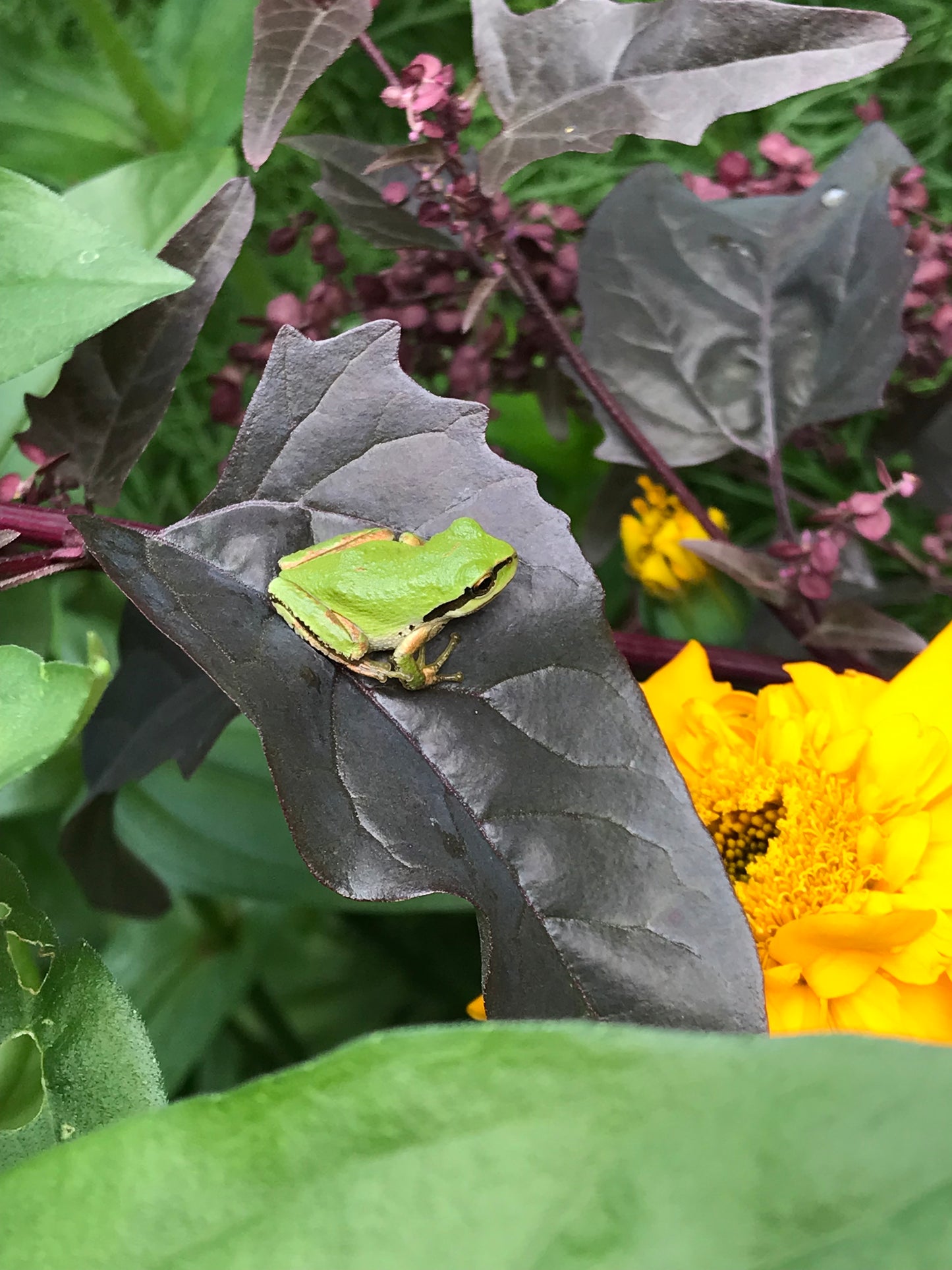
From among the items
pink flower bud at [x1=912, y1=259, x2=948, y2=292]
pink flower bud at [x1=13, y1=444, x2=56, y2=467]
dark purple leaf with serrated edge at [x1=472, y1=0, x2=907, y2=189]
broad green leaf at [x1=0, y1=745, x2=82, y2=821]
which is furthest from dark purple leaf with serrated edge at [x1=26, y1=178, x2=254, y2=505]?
pink flower bud at [x1=912, y1=259, x2=948, y2=292]

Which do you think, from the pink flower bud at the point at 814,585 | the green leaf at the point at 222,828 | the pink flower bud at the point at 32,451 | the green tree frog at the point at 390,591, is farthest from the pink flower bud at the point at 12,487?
the pink flower bud at the point at 814,585

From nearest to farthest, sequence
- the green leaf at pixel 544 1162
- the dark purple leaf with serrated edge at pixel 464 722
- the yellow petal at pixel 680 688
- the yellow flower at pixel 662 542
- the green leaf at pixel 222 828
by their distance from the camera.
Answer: the green leaf at pixel 544 1162, the dark purple leaf with serrated edge at pixel 464 722, the yellow petal at pixel 680 688, the yellow flower at pixel 662 542, the green leaf at pixel 222 828

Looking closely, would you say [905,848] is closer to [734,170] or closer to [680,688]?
[680,688]

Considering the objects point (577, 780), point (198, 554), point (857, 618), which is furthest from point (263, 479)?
point (857, 618)

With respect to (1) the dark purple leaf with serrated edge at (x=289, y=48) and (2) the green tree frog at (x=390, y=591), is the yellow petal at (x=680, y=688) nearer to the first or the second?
(2) the green tree frog at (x=390, y=591)

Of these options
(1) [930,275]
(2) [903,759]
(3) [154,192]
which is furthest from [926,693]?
(3) [154,192]
